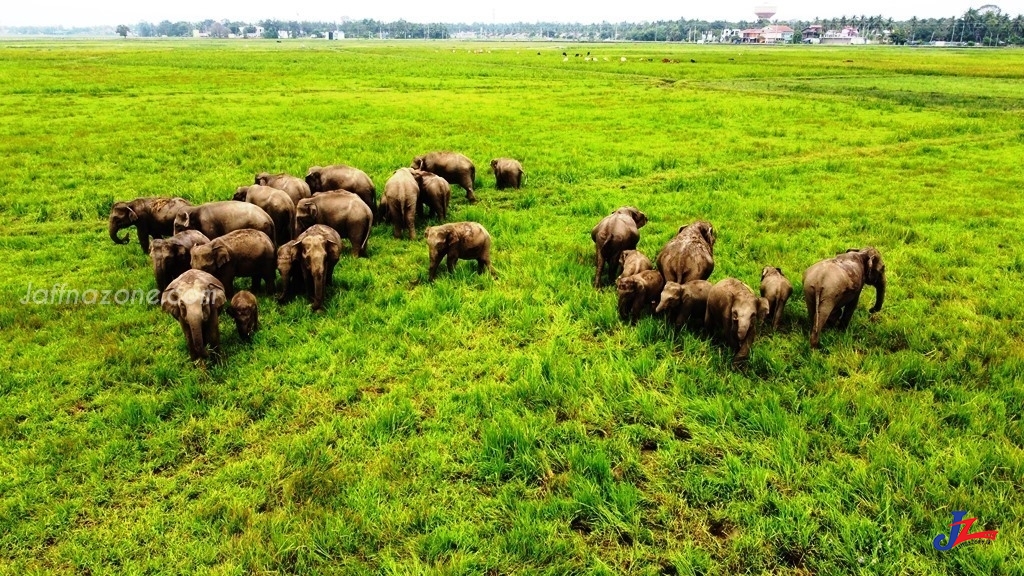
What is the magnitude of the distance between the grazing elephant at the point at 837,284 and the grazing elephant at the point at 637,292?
163 centimetres

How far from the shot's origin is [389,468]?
16.0 ft

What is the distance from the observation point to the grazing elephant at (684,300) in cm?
666

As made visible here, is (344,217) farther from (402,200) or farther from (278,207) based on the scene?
(402,200)

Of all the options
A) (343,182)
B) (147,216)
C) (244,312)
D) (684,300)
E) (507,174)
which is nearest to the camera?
(244,312)

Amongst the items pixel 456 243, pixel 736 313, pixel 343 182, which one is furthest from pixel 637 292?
pixel 343 182

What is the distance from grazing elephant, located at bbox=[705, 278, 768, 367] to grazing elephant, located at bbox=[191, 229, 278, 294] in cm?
536

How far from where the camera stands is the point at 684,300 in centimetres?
678

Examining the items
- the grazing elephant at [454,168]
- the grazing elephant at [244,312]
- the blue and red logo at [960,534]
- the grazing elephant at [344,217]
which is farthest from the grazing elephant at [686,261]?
the grazing elephant at [454,168]

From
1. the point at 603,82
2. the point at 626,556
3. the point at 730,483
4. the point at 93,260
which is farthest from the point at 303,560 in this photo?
the point at 603,82

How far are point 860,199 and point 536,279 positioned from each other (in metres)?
8.48

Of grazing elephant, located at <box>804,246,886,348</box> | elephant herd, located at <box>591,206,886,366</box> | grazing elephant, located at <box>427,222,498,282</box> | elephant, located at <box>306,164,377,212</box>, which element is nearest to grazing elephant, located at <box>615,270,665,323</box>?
elephant herd, located at <box>591,206,886,366</box>

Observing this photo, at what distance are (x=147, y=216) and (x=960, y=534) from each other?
417 inches

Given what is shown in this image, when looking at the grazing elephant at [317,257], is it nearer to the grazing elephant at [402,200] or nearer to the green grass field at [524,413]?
the green grass field at [524,413]

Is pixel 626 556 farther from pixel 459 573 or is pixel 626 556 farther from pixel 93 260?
pixel 93 260
